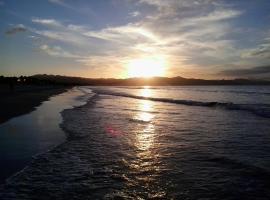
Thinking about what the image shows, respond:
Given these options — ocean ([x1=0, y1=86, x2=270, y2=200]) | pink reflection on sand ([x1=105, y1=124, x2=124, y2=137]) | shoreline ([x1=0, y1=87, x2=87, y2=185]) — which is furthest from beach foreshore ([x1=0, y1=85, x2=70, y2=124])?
ocean ([x1=0, y1=86, x2=270, y2=200])

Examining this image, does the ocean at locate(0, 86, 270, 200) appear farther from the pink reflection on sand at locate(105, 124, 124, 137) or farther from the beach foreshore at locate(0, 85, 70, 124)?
the beach foreshore at locate(0, 85, 70, 124)

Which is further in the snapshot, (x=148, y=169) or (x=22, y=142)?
(x=22, y=142)

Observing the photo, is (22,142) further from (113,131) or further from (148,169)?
(148,169)

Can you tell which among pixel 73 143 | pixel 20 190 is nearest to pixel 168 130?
pixel 73 143

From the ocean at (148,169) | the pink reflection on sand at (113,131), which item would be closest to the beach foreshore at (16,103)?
the pink reflection on sand at (113,131)

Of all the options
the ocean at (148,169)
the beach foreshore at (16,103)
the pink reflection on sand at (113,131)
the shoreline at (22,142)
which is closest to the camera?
the ocean at (148,169)

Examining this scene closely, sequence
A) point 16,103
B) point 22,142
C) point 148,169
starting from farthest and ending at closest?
point 16,103 → point 22,142 → point 148,169

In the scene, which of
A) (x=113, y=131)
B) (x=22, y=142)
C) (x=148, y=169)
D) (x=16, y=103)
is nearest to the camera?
(x=148, y=169)

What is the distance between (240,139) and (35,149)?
8952 millimetres

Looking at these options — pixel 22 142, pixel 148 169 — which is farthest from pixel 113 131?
pixel 148 169

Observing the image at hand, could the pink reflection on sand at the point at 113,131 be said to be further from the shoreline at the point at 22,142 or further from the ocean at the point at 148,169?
the shoreline at the point at 22,142

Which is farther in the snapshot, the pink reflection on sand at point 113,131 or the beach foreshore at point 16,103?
the beach foreshore at point 16,103

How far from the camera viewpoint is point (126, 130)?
17.2 meters

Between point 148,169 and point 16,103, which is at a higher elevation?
point 16,103
